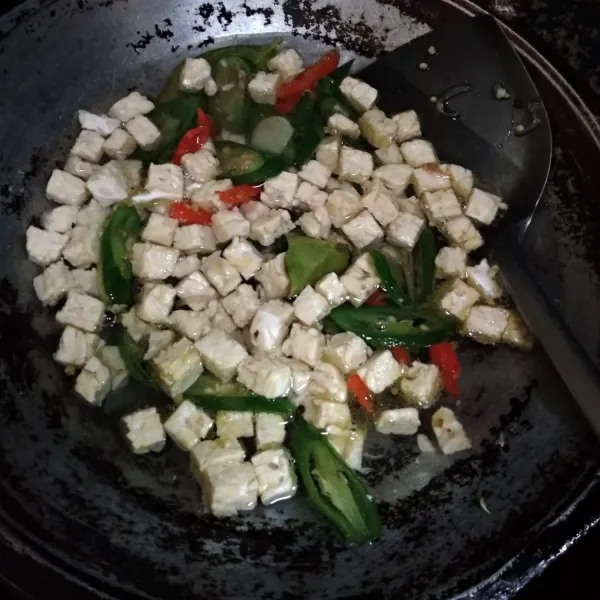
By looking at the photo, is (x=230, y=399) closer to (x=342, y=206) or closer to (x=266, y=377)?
(x=266, y=377)

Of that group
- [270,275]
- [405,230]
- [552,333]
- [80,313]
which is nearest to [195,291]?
[270,275]

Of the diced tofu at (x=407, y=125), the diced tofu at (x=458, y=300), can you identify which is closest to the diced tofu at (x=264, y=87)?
the diced tofu at (x=407, y=125)

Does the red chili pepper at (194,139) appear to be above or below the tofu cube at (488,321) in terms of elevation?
above

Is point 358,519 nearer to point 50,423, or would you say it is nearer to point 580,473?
point 580,473

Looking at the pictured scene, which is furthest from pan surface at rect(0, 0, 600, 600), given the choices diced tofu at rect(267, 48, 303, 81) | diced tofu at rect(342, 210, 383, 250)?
diced tofu at rect(342, 210, 383, 250)

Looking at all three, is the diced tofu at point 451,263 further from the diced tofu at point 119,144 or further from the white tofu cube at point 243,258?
A: the diced tofu at point 119,144

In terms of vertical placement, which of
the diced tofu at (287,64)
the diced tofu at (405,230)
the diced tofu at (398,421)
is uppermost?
the diced tofu at (287,64)
